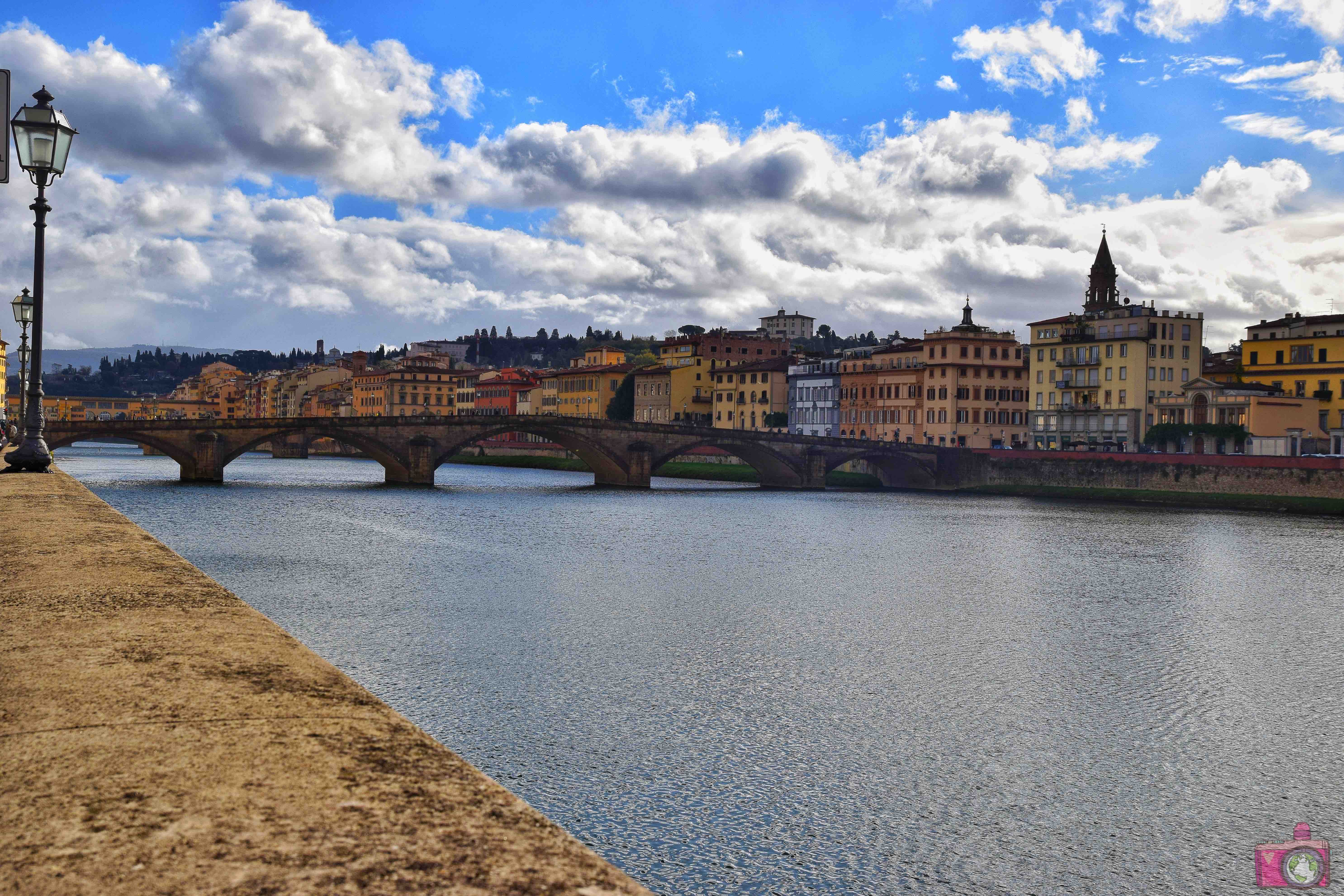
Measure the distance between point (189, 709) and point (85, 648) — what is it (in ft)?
3.40

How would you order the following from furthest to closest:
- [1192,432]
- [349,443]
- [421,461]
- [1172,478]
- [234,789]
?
[349,443] < [1192,432] < [421,461] < [1172,478] < [234,789]

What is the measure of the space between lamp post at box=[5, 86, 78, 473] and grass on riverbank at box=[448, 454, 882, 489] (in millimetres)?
59837

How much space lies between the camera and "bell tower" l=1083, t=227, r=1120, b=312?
10181cm

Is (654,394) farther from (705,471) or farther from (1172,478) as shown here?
(1172,478)

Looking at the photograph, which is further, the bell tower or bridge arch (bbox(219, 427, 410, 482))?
the bell tower

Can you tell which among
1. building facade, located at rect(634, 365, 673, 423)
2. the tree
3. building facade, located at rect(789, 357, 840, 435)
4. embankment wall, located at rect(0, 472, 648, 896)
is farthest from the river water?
the tree

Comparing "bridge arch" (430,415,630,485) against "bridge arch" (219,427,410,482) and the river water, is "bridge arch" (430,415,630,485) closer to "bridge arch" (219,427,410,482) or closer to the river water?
"bridge arch" (219,427,410,482)

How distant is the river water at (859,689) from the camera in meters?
9.63

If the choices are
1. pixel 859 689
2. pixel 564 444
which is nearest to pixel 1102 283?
pixel 564 444

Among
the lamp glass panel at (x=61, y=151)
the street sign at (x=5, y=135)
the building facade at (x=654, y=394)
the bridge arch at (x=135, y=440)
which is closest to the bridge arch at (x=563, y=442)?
the bridge arch at (x=135, y=440)

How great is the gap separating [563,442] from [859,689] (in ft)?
178

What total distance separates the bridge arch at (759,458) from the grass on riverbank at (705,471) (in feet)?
4.43

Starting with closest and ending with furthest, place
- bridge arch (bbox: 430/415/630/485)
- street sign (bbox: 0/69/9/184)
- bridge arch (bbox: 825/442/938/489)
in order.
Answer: street sign (bbox: 0/69/9/184)
bridge arch (bbox: 430/415/630/485)
bridge arch (bbox: 825/442/938/489)

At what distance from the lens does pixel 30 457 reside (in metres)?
15.4
